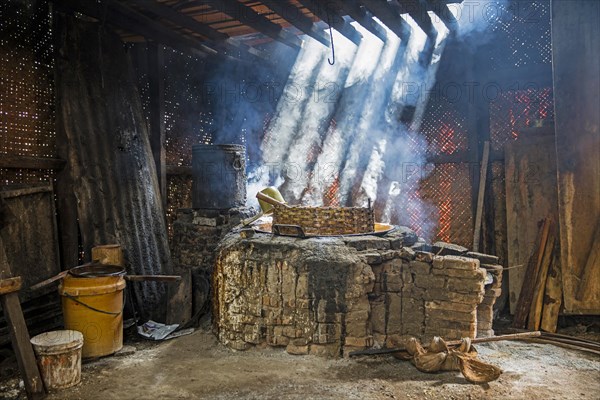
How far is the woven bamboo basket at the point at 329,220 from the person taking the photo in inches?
217

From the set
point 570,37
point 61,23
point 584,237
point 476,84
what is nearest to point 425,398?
point 584,237

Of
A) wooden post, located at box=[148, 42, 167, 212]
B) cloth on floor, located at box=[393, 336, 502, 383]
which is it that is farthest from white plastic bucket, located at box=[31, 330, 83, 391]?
wooden post, located at box=[148, 42, 167, 212]

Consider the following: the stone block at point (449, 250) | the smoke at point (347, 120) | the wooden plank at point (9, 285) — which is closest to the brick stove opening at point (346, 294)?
the stone block at point (449, 250)

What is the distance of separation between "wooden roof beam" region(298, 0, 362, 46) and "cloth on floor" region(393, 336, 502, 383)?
4.43 m

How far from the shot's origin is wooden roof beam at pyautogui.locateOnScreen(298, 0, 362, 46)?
636cm

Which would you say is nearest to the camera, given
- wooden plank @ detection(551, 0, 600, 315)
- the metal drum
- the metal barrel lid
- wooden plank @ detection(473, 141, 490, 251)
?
wooden plank @ detection(551, 0, 600, 315)

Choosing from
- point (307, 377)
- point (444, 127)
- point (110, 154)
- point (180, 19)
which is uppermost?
point (180, 19)

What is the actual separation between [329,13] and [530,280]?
4675 mm

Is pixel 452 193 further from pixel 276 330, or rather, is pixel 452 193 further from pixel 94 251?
pixel 94 251

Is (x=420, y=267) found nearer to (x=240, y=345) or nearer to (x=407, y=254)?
(x=407, y=254)

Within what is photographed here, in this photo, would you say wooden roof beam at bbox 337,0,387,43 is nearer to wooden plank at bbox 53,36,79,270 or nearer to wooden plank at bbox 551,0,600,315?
wooden plank at bbox 551,0,600,315

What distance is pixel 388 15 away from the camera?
6793 mm

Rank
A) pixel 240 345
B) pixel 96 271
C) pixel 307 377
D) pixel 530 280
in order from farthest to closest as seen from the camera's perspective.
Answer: pixel 530 280, pixel 96 271, pixel 240 345, pixel 307 377

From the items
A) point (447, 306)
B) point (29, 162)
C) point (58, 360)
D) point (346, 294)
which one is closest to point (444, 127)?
point (447, 306)
